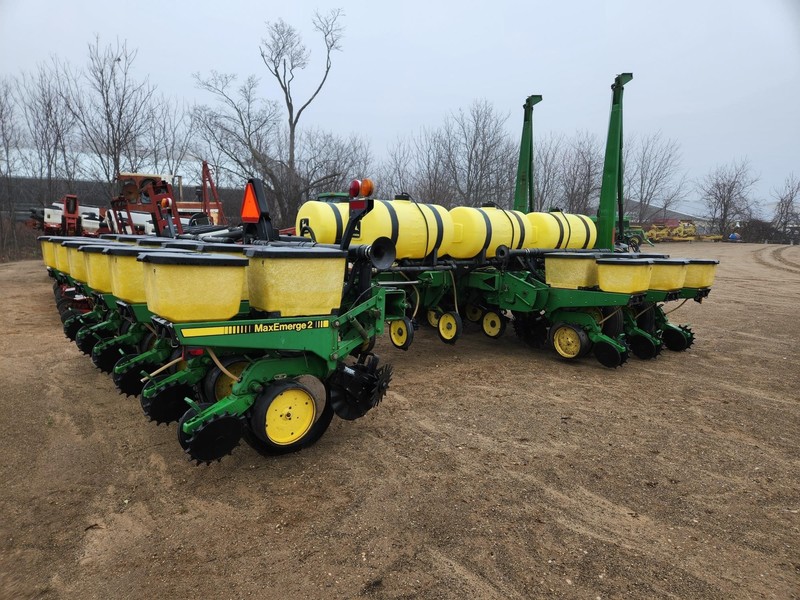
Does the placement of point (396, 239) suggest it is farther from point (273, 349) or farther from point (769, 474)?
point (769, 474)

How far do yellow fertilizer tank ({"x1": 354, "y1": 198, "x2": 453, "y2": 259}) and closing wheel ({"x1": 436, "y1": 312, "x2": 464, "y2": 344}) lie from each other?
3.20 ft

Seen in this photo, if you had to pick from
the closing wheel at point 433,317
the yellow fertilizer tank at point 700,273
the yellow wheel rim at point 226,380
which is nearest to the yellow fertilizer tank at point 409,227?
the closing wheel at point 433,317

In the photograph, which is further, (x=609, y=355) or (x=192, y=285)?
(x=609, y=355)

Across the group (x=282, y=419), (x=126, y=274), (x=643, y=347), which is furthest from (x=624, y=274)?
(x=126, y=274)

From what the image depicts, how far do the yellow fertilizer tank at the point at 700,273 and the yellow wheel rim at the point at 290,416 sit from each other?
5693 mm

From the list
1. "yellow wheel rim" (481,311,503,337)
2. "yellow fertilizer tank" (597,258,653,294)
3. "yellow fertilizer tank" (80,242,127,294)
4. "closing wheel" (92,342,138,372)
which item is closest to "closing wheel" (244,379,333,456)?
"yellow fertilizer tank" (80,242,127,294)

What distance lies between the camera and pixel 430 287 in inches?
278

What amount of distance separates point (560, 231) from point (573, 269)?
140 centimetres

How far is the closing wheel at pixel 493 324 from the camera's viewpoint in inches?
294

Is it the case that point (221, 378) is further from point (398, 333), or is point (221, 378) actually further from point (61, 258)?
point (61, 258)

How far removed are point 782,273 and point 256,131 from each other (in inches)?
864

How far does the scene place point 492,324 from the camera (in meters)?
7.59

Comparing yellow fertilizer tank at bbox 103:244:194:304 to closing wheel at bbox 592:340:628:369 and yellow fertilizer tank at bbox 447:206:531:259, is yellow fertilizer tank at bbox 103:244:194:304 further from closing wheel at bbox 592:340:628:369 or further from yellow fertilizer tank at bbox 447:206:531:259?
closing wheel at bbox 592:340:628:369

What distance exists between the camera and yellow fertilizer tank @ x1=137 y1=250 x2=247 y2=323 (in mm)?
2707
